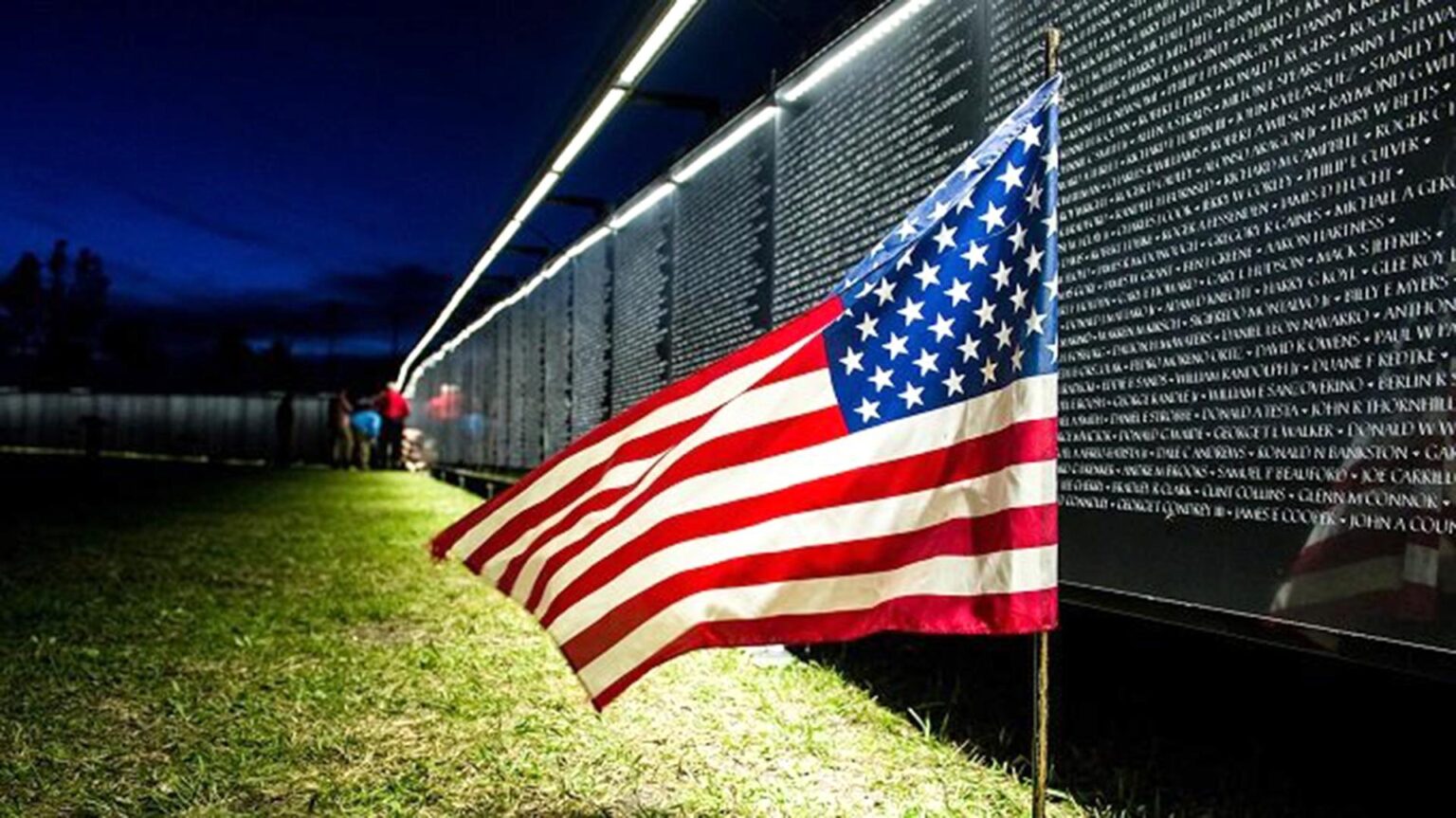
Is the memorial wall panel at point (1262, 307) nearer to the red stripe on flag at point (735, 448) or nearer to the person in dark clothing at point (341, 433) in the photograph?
the red stripe on flag at point (735, 448)

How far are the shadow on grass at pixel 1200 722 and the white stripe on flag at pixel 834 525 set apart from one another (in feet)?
A: 3.63

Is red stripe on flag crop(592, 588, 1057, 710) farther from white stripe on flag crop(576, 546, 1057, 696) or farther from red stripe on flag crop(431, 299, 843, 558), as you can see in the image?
red stripe on flag crop(431, 299, 843, 558)

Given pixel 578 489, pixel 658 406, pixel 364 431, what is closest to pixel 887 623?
pixel 658 406

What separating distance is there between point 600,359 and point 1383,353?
8.71 metres

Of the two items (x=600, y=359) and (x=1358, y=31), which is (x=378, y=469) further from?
(x=1358, y=31)

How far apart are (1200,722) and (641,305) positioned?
6.51 m

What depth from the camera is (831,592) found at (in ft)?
8.79

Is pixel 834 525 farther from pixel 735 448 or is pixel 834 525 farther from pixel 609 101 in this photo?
pixel 609 101

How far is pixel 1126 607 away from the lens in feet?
11.5

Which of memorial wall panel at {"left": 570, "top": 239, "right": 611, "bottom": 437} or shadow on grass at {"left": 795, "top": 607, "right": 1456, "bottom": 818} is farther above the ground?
memorial wall panel at {"left": 570, "top": 239, "right": 611, "bottom": 437}

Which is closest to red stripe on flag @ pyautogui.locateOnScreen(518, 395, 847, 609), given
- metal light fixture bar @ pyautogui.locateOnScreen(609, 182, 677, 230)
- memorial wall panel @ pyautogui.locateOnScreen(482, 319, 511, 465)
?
metal light fixture bar @ pyautogui.locateOnScreen(609, 182, 677, 230)

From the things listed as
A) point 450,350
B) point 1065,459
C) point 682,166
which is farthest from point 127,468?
point 1065,459

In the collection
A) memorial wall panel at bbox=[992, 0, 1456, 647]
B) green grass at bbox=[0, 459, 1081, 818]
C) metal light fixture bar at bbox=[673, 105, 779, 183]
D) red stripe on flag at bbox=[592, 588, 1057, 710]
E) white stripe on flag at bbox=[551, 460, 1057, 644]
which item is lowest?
green grass at bbox=[0, 459, 1081, 818]

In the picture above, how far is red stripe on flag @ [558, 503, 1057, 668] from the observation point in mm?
2455
